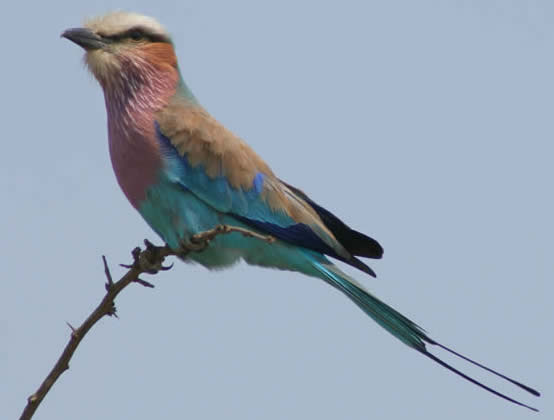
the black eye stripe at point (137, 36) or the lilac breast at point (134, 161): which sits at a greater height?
the black eye stripe at point (137, 36)

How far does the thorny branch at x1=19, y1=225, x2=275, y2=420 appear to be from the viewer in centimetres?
272

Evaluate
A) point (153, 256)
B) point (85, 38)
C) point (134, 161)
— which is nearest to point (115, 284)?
point (153, 256)

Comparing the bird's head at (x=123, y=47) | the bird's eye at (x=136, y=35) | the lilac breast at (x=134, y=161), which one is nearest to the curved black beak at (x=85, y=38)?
the bird's head at (x=123, y=47)

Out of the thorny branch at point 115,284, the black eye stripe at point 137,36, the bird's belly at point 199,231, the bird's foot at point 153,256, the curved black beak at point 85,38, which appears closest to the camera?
the thorny branch at point 115,284

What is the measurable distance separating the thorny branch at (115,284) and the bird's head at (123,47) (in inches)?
35.3

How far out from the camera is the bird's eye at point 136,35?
510cm

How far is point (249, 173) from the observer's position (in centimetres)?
504

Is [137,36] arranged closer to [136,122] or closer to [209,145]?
[136,122]

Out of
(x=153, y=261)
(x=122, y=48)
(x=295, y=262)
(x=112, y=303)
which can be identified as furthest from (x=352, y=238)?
(x=112, y=303)

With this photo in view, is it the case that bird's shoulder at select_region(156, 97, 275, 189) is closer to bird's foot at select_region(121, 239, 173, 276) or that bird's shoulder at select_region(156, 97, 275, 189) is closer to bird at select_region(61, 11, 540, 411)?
bird at select_region(61, 11, 540, 411)

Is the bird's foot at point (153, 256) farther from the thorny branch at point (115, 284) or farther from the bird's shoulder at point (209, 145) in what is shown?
the bird's shoulder at point (209, 145)

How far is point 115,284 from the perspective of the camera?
3.39 m

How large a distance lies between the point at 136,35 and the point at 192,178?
0.76 meters

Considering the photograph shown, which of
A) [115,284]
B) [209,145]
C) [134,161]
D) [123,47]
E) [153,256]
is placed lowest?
[115,284]
